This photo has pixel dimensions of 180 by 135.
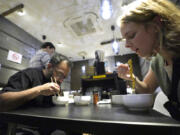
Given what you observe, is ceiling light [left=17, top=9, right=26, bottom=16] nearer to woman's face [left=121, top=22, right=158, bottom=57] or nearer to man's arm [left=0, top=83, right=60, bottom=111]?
man's arm [left=0, top=83, right=60, bottom=111]

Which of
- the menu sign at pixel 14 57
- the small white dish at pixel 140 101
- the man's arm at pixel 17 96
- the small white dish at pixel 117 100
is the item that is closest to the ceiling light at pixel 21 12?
the menu sign at pixel 14 57

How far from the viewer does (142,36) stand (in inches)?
25.8

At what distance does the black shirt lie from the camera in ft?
3.04

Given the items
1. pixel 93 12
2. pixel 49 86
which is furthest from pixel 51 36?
pixel 49 86

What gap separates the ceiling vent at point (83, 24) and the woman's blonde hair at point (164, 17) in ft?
7.85

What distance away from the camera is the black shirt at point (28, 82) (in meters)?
0.93

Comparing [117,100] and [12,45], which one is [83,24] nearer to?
[12,45]

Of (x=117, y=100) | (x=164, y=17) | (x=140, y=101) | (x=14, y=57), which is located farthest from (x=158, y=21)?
(x=14, y=57)

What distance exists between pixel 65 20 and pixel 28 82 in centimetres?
246

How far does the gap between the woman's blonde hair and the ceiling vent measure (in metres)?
2.39

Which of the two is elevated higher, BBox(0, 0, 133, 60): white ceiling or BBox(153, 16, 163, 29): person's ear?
BBox(0, 0, 133, 60): white ceiling

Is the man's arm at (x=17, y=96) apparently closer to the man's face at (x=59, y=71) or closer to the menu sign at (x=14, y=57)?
the man's face at (x=59, y=71)

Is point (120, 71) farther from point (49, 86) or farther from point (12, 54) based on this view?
point (12, 54)

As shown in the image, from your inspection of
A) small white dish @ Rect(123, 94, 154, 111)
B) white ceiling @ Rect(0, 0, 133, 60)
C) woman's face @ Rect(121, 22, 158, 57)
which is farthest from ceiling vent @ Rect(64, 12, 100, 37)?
small white dish @ Rect(123, 94, 154, 111)
